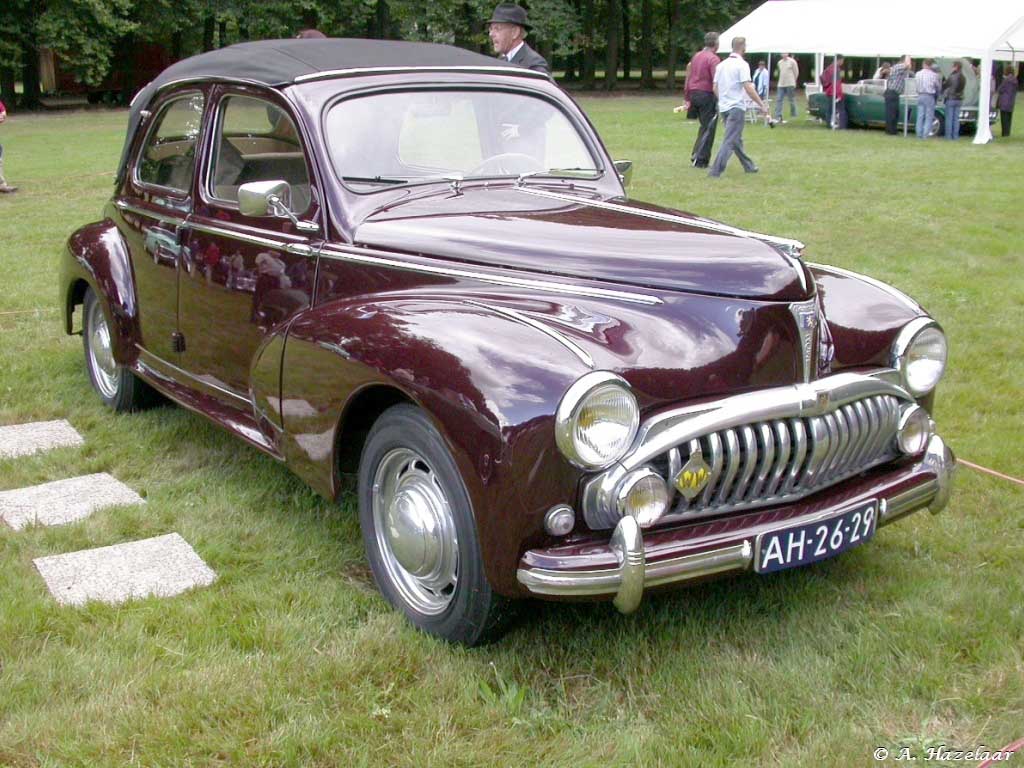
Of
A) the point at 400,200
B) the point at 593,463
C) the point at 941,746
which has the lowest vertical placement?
the point at 941,746

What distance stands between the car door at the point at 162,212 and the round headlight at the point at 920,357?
2991 mm

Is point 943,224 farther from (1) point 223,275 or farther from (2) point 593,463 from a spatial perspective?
(2) point 593,463

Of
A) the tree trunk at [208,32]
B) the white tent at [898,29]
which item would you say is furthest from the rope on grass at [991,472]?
the tree trunk at [208,32]

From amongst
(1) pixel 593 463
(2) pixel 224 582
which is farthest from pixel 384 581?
(1) pixel 593 463

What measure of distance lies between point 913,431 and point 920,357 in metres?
0.31

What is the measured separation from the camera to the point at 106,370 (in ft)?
19.3

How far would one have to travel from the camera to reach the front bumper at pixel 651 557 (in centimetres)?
291

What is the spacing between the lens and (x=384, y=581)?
3.61 metres

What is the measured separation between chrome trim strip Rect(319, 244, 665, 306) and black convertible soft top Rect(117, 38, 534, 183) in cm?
85

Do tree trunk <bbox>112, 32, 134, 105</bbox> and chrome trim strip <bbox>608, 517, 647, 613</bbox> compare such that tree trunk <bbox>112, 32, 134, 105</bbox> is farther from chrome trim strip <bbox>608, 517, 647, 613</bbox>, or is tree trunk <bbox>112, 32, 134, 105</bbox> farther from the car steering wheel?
chrome trim strip <bbox>608, 517, 647, 613</bbox>

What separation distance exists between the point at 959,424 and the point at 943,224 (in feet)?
20.4

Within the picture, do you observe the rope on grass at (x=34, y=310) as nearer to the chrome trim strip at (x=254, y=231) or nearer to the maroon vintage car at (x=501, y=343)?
the maroon vintage car at (x=501, y=343)

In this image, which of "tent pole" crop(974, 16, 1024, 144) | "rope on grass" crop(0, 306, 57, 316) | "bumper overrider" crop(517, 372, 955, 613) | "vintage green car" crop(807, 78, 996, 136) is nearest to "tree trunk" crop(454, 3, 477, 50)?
"vintage green car" crop(807, 78, 996, 136)

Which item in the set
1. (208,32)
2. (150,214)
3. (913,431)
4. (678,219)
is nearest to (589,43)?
(208,32)
